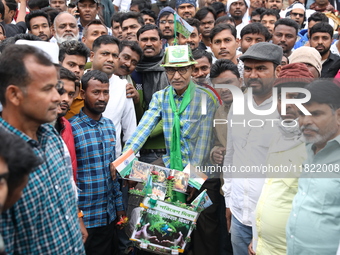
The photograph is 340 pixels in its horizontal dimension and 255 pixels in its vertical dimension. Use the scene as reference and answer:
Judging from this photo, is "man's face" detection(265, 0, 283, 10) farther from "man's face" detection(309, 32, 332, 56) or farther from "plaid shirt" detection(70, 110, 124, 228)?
"plaid shirt" detection(70, 110, 124, 228)

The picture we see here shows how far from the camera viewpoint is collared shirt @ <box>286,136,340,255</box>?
259 cm

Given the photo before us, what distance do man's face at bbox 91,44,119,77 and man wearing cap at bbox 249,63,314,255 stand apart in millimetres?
2265

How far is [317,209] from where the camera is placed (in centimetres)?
265

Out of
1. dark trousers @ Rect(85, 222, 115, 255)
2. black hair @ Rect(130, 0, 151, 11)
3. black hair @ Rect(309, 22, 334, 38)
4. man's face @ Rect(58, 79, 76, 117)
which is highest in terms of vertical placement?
black hair @ Rect(130, 0, 151, 11)

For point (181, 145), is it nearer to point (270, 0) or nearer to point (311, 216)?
point (311, 216)

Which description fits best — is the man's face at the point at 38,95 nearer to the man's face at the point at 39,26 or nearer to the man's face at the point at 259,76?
the man's face at the point at 259,76

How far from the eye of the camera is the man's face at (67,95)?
3.68m

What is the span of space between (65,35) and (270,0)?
4.90m

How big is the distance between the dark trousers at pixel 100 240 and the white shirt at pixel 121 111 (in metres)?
0.96

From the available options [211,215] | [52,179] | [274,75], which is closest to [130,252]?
[211,215]

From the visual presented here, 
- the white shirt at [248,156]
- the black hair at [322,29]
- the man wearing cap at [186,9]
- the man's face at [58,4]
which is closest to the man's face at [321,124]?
the white shirt at [248,156]

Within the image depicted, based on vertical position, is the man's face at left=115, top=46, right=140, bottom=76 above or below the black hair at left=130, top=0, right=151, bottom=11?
below

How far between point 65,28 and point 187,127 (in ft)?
9.64

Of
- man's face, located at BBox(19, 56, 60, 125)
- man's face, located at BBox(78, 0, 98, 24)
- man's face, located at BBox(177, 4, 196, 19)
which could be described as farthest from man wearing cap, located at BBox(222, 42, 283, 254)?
man's face, located at BBox(177, 4, 196, 19)
